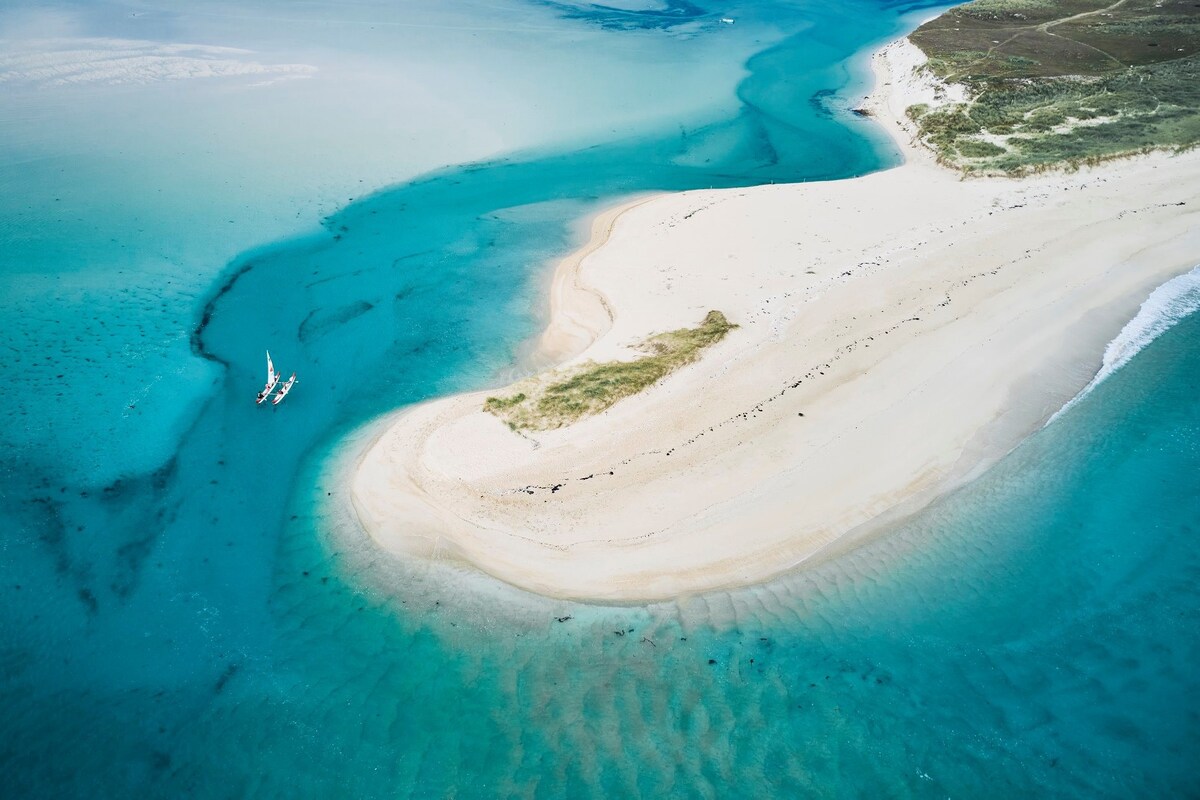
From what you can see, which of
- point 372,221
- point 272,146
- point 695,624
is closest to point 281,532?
point 695,624

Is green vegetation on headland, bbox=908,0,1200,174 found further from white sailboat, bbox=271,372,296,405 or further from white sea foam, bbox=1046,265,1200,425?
white sailboat, bbox=271,372,296,405

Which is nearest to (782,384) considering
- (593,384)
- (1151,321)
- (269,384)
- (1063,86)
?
(593,384)

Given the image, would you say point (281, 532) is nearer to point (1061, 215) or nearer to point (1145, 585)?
point (1145, 585)

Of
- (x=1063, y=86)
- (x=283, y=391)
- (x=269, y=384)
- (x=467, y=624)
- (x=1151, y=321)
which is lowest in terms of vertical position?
(x=467, y=624)

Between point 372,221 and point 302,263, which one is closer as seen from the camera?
point 302,263

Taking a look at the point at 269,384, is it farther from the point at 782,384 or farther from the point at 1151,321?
the point at 1151,321

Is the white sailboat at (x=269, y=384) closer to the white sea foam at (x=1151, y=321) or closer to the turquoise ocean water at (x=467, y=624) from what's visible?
the turquoise ocean water at (x=467, y=624)
